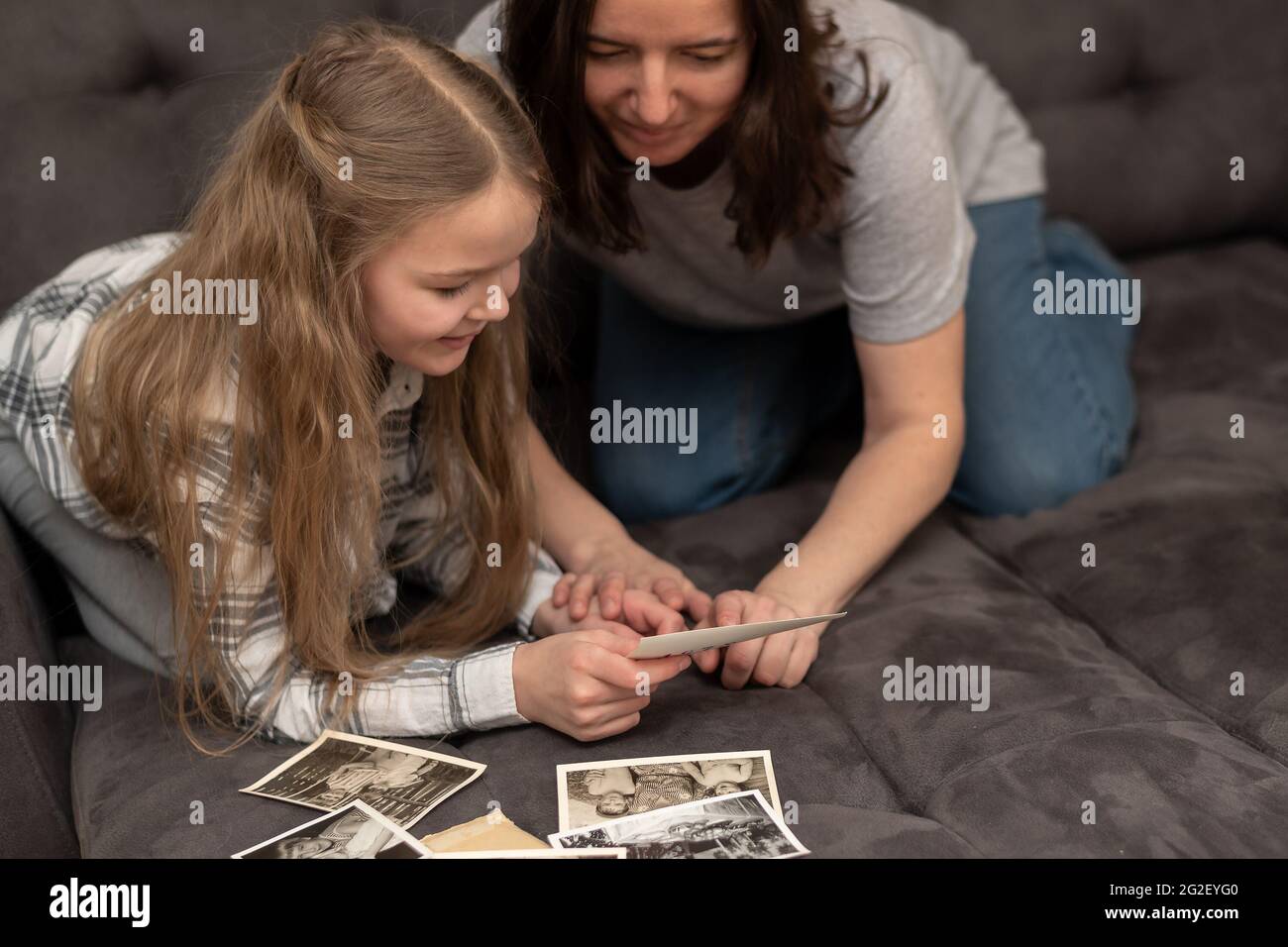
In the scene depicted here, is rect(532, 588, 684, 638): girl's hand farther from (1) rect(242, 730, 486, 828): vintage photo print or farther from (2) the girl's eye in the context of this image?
(2) the girl's eye

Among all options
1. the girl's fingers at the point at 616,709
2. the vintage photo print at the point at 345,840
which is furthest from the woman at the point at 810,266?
the vintage photo print at the point at 345,840

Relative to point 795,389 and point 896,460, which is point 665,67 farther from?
point 795,389

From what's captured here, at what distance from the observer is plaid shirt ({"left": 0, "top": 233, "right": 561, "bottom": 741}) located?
1196 millimetres

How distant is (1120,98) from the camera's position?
207 cm

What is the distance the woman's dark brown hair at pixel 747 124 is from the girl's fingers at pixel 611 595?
38cm

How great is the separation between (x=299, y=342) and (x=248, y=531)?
0.18 m

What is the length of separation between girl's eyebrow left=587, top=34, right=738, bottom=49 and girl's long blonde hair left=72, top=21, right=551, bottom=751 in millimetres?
107

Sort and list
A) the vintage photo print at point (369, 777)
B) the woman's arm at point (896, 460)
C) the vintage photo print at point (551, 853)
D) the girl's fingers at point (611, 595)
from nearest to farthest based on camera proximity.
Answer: the vintage photo print at point (551, 853) → the vintage photo print at point (369, 777) → the girl's fingers at point (611, 595) → the woman's arm at point (896, 460)

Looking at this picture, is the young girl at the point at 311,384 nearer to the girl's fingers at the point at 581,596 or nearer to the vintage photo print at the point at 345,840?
the girl's fingers at the point at 581,596

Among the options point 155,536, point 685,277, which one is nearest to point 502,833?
point 155,536

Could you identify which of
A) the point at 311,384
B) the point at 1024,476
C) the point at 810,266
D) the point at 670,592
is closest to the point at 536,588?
the point at 670,592

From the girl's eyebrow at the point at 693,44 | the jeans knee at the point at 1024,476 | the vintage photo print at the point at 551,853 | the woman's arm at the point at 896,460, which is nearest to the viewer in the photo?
the vintage photo print at the point at 551,853

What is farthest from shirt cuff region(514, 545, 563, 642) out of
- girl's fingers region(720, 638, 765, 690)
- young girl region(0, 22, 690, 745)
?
girl's fingers region(720, 638, 765, 690)

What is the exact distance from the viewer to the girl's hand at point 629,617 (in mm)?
1298
